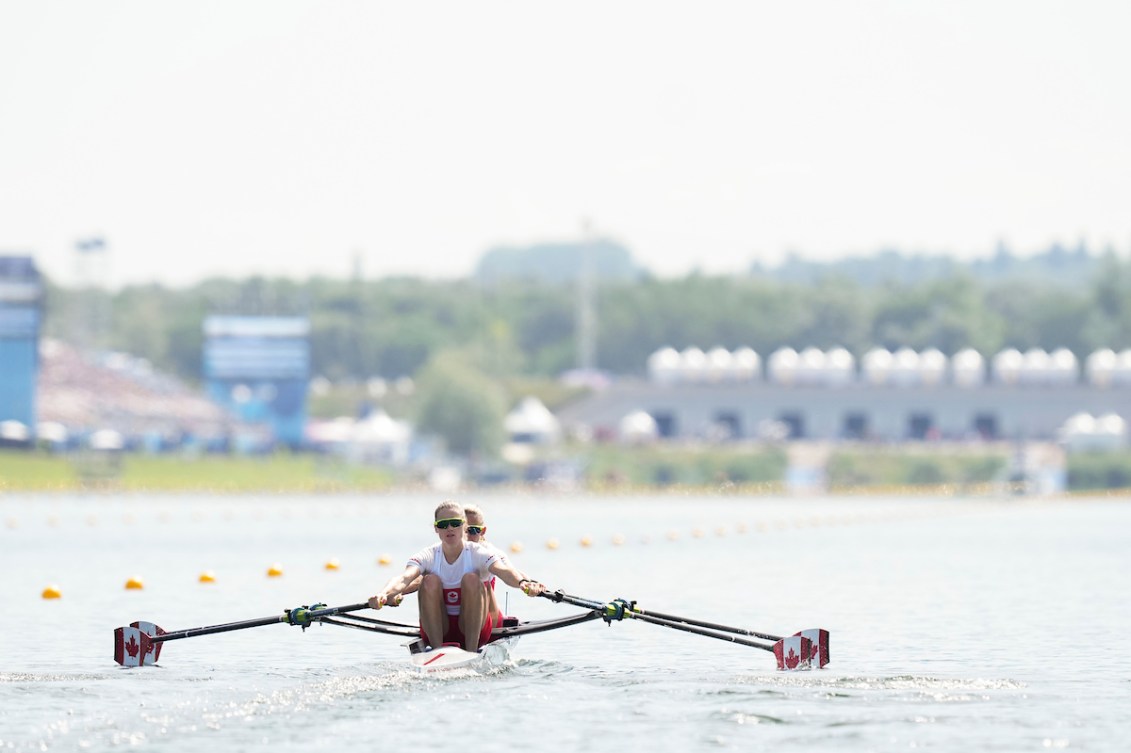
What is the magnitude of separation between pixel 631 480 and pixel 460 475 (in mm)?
13289

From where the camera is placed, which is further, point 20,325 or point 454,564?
point 20,325

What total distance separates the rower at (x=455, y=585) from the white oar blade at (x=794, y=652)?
10.6ft

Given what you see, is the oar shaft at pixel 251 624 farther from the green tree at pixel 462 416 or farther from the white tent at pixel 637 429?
the white tent at pixel 637 429

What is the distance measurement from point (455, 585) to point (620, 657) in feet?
13.3

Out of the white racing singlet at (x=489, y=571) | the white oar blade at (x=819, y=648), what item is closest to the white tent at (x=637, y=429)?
the white oar blade at (x=819, y=648)

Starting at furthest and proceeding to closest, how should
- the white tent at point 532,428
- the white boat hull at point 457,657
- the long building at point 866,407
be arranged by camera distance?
the long building at point 866,407 < the white tent at point 532,428 < the white boat hull at point 457,657

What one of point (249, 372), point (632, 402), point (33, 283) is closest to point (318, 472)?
point (249, 372)

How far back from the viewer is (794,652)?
27781 millimetres

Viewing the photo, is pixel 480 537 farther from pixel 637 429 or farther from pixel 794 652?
pixel 637 429

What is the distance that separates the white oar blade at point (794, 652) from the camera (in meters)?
27.8

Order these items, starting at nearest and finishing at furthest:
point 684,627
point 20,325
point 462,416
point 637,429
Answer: point 684,627, point 20,325, point 462,416, point 637,429

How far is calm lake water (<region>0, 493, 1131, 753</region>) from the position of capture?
→ 2302cm

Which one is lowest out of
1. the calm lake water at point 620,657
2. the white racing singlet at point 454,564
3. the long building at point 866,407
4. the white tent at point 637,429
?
the calm lake water at point 620,657

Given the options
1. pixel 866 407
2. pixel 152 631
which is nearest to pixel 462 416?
pixel 866 407
